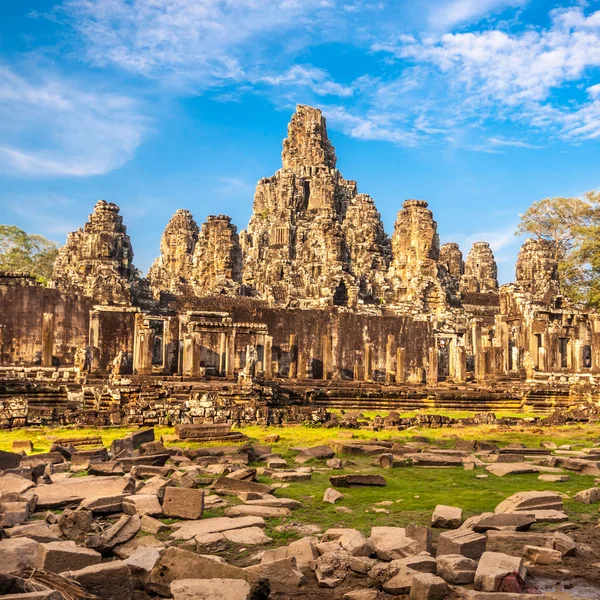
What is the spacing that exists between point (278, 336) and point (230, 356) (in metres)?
5.08

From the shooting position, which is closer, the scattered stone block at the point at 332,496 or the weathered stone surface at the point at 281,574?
the weathered stone surface at the point at 281,574

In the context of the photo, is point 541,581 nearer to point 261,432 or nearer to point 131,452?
point 131,452

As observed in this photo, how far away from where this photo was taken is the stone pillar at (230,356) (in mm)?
26906

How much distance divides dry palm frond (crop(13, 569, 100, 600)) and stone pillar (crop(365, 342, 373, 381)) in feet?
84.5

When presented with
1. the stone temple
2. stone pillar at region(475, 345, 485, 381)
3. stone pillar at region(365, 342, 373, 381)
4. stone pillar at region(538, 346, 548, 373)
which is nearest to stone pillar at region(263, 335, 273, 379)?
the stone temple

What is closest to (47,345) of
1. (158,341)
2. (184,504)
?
(158,341)

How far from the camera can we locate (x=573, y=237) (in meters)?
47.0

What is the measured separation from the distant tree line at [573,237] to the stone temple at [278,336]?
4.01m

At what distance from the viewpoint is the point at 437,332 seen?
3569 cm

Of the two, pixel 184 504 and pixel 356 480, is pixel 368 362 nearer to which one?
pixel 356 480

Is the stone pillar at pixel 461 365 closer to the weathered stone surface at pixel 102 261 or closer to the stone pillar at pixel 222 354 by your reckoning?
the stone pillar at pixel 222 354

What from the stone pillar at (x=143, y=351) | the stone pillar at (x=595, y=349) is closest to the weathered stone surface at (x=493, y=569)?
the stone pillar at (x=143, y=351)

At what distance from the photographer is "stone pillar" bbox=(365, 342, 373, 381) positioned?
30016mm

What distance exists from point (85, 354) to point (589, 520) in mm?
20189
